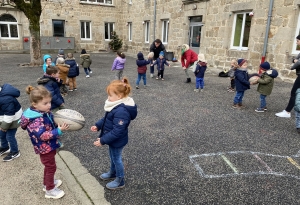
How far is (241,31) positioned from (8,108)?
37.5 ft

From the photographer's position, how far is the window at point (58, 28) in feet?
71.0

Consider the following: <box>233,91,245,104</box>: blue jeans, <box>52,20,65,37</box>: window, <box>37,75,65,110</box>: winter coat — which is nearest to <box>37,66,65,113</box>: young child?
<box>37,75,65,110</box>: winter coat

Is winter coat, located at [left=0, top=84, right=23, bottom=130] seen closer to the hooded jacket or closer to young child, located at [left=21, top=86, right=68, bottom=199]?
young child, located at [left=21, top=86, right=68, bottom=199]

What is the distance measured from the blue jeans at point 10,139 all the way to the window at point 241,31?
36.4ft

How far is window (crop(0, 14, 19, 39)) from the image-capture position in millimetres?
19859

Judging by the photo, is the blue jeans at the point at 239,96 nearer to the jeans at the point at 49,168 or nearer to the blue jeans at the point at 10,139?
the jeans at the point at 49,168

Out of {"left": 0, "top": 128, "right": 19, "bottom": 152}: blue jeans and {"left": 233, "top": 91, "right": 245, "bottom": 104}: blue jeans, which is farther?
{"left": 233, "top": 91, "right": 245, "bottom": 104}: blue jeans

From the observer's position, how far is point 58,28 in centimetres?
2188

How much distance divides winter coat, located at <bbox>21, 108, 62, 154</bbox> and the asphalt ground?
100 centimetres

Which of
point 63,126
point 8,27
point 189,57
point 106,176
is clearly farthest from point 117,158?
point 8,27

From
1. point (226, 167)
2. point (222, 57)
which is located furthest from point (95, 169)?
point (222, 57)

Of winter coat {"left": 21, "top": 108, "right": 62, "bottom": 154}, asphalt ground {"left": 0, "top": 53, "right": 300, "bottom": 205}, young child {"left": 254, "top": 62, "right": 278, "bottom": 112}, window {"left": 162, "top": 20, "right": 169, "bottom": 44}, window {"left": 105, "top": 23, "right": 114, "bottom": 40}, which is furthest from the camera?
window {"left": 105, "top": 23, "right": 114, "bottom": 40}

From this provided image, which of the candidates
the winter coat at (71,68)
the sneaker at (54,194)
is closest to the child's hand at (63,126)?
the sneaker at (54,194)

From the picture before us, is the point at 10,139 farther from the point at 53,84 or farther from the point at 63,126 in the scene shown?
the point at 63,126
